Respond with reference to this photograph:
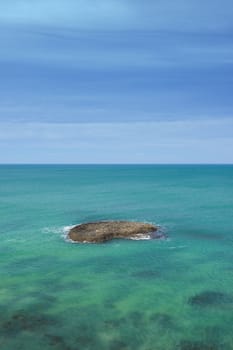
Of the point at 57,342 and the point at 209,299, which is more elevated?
the point at 209,299

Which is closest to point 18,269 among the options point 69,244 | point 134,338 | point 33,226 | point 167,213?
point 69,244

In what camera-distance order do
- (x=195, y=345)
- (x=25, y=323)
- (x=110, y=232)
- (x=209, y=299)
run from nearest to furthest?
1. (x=195, y=345)
2. (x=25, y=323)
3. (x=209, y=299)
4. (x=110, y=232)

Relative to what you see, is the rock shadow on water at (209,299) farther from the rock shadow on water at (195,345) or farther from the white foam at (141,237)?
the white foam at (141,237)

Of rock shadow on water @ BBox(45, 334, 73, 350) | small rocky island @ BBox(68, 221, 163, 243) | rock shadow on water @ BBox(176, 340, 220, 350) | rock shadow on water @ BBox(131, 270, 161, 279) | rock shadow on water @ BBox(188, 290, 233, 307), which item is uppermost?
small rocky island @ BBox(68, 221, 163, 243)

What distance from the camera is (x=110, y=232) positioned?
43.5 metres

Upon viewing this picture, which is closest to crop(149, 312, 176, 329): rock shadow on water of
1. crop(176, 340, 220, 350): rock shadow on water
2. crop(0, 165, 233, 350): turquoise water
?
crop(0, 165, 233, 350): turquoise water

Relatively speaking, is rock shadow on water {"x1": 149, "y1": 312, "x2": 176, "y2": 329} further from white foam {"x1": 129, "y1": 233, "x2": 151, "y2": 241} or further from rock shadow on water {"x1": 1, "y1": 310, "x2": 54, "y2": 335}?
white foam {"x1": 129, "y1": 233, "x2": 151, "y2": 241}

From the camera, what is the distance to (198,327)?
876 inches

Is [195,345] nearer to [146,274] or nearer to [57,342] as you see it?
[57,342]

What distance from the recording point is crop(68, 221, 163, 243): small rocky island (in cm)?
4259

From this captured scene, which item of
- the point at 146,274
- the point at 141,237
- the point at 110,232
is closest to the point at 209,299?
the point at 146,274

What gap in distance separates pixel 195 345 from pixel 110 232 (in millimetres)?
23775

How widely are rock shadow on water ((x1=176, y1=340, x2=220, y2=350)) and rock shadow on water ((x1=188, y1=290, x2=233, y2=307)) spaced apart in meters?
5.02

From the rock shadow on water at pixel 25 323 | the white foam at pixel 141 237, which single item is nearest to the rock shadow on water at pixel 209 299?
the rock shadow on water at pixel 25 323
